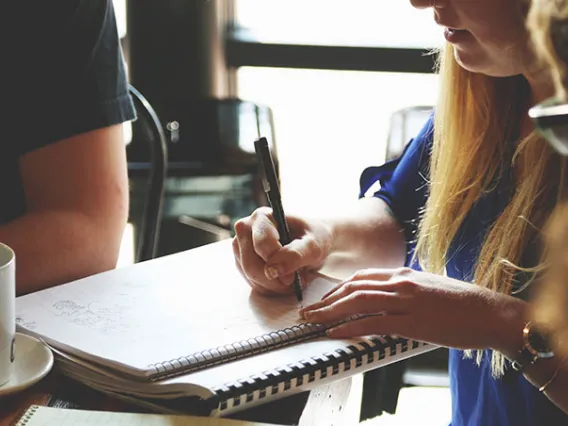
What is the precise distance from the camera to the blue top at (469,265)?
2.96 feet

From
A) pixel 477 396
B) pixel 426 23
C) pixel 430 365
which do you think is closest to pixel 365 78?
pixel 426 23

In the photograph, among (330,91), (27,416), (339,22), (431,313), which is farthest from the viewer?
(330,91)

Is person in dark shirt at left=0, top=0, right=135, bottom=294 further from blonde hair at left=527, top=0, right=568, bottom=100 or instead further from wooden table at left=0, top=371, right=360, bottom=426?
blonde hair at left=527, top=0, right=568, bottom=100

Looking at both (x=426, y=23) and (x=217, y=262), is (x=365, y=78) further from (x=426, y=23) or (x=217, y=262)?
Answer: (x=217, y=262)

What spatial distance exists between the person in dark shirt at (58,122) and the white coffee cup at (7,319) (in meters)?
0.33

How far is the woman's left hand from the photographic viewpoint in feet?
2.46

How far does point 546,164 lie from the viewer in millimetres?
900

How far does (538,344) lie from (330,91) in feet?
7.90

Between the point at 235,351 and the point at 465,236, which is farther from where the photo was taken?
the point at 465,236

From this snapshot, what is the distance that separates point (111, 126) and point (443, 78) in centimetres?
45

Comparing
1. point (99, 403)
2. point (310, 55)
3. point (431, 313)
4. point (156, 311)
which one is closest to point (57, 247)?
point (156, 311)

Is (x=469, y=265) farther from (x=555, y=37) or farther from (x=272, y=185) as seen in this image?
(x=555, y=37)

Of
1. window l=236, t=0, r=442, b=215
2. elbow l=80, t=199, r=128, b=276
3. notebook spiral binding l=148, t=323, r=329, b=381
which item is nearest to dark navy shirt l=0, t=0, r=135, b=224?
elbow l=80, t=199, r=128, b=276

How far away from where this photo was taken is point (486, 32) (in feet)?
2.85
